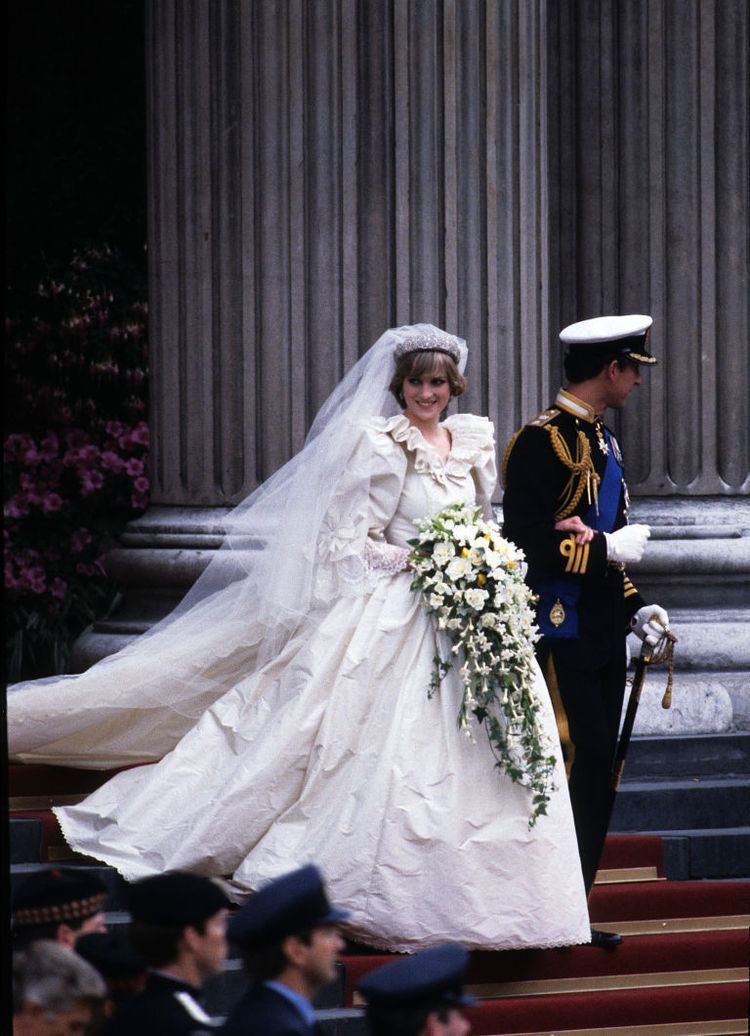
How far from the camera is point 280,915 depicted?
326cm

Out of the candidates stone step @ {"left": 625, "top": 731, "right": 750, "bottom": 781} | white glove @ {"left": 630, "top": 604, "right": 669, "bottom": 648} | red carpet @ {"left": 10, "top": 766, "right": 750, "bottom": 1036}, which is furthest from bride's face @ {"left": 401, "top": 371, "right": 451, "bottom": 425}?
stone step @ {"left": 625, "top": 731, "right": 750, "bottom": 781}

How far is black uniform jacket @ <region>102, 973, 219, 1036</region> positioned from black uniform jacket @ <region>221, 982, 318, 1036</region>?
11 centimetres

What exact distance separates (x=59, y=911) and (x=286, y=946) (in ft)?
2.31

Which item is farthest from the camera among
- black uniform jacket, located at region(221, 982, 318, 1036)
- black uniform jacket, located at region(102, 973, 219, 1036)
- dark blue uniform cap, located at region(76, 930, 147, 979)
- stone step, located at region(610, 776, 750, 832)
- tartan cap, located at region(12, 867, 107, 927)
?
stone step, located at region(610, 776, 750, 832)

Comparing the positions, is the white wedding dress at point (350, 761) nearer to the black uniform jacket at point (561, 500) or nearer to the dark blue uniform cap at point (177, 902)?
the black uniform jacket at point (561, 500)

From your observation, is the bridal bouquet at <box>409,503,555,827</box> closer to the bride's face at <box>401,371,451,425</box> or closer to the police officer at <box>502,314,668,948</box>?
the police officer at <box>502,314,668,948</box>

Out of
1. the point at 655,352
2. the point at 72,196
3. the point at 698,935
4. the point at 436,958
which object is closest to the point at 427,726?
the point at 698,935

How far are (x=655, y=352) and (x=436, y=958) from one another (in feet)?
17.6

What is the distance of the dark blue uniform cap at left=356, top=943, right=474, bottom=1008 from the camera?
3125mm

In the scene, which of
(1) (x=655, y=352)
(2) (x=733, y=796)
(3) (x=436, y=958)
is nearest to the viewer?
(3) (x=436, y=958)

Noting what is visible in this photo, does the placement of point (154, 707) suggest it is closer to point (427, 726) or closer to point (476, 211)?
point (427, 726)

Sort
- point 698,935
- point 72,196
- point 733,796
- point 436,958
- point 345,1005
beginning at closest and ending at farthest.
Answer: point 436,958 → point 345,1005 → point 698,935 → point 733,796 → point 72,196

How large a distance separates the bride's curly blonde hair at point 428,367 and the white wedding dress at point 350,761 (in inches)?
6.8

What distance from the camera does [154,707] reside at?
6.51 meters
